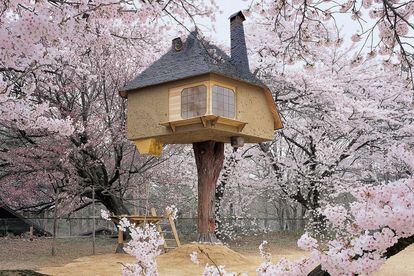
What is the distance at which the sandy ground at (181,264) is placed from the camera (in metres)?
9.35

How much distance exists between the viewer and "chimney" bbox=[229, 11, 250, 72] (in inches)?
490

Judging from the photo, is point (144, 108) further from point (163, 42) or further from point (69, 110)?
point (163, 42)

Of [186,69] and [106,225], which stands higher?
[186,69]

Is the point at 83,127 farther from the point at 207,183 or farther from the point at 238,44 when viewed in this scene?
the point at 238,44

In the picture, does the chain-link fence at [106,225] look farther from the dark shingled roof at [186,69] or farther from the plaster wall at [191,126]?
the dark shingled roof at [186,69]

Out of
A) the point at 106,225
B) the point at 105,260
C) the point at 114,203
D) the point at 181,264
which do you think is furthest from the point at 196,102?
the point at 106,225

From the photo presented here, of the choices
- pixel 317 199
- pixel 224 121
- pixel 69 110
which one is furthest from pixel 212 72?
pixel 317 199

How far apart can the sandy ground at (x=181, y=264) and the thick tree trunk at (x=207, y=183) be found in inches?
34.5

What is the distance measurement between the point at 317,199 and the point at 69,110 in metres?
10.0

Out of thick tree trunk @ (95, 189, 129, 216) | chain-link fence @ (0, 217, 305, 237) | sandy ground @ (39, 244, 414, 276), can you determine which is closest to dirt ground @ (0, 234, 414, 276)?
sandy ground @ (39, 244, 414, 276)

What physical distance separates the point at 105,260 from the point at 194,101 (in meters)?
4.24

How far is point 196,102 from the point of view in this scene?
10.8m

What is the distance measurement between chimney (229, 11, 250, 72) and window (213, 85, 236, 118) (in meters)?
1.24

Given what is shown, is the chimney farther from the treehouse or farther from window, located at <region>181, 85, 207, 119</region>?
window, located at <region>181, 85, 207, 119</region>
